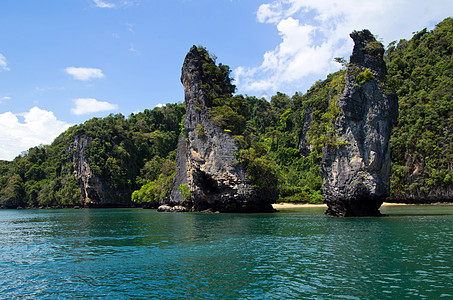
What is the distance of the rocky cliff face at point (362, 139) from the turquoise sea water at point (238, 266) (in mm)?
10517

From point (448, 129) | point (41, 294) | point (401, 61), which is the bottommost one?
point (41, 294)

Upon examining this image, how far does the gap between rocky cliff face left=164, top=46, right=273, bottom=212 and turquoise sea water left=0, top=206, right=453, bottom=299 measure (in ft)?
78.3

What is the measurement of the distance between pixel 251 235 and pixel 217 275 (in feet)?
36.5

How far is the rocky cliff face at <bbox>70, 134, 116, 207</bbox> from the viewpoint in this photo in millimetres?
92938

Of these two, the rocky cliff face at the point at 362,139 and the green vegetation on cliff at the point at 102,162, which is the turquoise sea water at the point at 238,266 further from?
the green vegetation on cliff at the point at 102,162

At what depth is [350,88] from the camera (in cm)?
3684

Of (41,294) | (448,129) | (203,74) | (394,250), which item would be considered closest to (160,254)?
(41,294)

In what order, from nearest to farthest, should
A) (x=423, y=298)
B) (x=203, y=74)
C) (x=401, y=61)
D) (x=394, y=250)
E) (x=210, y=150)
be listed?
1. (x=423, y=298)
2. (x=394, y=250)
3. (x=210, y=150)
4. (x=203, y=74)
5. (x=401, y=61)

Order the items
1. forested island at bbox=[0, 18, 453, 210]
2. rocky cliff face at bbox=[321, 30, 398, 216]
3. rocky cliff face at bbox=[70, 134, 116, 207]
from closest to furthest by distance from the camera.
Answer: rocky cliff face at bbox=[321, 30, 398, 216], forested island at bbox=[0, 18, 453, 210], rocky cliff face at bbox=[70, 134, 116, 207]

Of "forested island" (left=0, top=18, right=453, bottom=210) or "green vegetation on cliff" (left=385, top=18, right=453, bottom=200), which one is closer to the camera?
"forested island" (left=0, top=18, right=453, bottom=210)

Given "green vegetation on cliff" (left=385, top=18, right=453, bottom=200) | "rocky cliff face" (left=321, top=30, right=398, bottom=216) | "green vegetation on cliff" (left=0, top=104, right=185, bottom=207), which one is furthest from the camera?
"green vegetation on cliff" (left=0, top=104, right=185, bottom=207)

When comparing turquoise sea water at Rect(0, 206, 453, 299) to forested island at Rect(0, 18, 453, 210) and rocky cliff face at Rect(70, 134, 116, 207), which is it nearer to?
forested island at Rect(0, 18, 453, 210)

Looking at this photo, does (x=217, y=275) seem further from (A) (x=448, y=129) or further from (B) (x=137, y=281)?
Answer: (A) (x=448, y=129)

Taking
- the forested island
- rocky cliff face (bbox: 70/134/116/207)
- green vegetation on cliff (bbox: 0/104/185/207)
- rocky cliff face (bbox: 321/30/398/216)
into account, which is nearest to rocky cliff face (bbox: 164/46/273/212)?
the forested island
